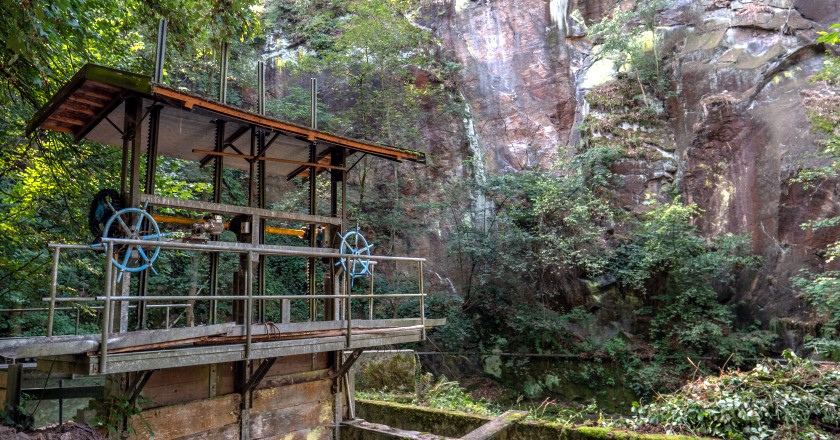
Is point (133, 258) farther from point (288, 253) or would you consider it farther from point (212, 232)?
point (288, 253)

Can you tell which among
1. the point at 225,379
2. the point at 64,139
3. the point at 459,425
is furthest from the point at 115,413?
the point at 459,425

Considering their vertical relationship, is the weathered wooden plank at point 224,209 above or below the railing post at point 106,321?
above

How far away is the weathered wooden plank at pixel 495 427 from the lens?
22.3 feet

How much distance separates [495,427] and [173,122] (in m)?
6.32

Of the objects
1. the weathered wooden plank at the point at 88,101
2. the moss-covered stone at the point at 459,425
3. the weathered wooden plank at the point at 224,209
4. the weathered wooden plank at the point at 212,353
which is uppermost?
the weathered wooden plank at the point at 88,101

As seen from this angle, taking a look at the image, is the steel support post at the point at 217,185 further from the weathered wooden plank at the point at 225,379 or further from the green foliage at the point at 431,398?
the green foliage at the point at 431,398

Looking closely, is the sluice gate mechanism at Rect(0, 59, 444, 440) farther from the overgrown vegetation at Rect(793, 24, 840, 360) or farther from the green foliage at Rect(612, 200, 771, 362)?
the overgrown vegetation at Rect(793, 24, 840, 360)

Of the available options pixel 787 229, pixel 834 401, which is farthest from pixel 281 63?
pixel 834 401

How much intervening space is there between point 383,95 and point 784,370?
15.5 meters

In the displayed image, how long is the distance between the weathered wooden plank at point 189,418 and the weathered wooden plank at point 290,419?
338mm

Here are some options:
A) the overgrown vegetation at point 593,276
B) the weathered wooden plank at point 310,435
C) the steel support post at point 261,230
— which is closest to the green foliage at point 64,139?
the steel support post at point 261,230

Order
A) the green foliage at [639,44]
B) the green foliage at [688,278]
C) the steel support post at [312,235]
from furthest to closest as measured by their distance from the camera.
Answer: the green foliage at [639,44], the green foliage at [688,278], the steel support post at [312,235]

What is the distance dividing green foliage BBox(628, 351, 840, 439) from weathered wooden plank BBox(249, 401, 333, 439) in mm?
4813

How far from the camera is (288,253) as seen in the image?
6.06m
